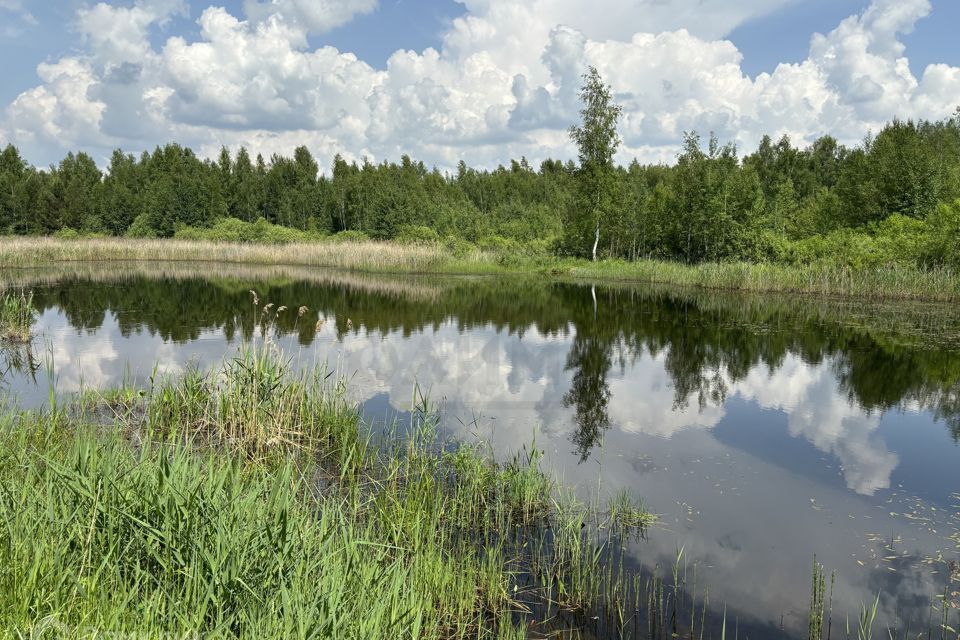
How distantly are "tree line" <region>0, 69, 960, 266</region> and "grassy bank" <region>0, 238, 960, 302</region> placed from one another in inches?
72.7

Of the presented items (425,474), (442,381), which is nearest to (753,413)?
(442,381)

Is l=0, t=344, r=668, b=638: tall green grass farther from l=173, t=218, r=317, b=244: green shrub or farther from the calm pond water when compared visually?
l=173, t=218, r=317, b=244: green shrub

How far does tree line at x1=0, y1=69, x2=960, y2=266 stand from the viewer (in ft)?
112

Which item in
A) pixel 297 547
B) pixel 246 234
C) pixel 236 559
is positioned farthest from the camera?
pixel 246 234

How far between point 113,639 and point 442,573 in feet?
7.54

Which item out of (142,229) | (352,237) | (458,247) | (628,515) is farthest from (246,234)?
(628,515)

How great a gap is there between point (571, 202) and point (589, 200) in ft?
48.9

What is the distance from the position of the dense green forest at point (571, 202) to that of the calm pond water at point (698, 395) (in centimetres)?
1112

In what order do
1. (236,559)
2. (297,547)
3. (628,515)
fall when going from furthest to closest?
(628,515)
(297,547)
(236,559)

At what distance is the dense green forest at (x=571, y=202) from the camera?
3391 centimetres

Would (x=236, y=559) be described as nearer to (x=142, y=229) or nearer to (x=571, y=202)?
(x=571, y=202)

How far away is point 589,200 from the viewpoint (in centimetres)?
3966

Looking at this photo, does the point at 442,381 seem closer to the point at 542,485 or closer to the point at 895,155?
the point at 542,485

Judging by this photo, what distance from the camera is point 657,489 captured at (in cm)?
725
